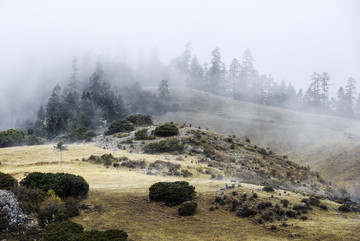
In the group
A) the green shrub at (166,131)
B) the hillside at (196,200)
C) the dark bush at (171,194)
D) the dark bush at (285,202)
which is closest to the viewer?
the hillside at (196,200)

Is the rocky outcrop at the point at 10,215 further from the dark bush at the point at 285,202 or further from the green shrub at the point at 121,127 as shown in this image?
the green shrub at the point at 121,127

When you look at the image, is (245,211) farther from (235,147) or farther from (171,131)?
(171,131)

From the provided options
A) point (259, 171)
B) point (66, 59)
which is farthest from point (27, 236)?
point (66, 59)

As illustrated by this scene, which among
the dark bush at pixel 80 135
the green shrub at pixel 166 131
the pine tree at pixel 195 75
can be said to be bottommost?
the dark bush at pixel 80 135

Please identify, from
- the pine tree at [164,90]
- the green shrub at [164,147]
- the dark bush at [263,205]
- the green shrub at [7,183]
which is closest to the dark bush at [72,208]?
the green shrub at [7,183]

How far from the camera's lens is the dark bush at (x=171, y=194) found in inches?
555

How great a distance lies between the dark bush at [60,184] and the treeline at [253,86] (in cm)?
8361

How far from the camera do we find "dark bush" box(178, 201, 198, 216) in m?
13.0

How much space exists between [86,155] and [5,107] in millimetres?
96758

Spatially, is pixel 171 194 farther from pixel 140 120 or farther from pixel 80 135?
pixel 80 135

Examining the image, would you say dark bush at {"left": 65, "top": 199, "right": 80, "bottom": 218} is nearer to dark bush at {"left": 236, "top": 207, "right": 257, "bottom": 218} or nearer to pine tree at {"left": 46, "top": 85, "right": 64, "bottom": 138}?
dark bush at {"left": 236, "top": 207, "right": 257, "bottom": 218}

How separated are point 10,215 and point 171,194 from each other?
721 centimetres

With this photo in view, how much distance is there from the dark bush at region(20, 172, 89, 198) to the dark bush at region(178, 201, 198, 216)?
5.40 m

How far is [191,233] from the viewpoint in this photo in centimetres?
1134
